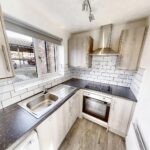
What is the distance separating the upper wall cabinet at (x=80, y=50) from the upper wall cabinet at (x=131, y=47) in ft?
2.18

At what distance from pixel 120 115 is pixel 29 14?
2.24 meters

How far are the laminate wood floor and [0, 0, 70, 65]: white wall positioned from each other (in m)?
2.07

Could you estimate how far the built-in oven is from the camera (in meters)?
1.55

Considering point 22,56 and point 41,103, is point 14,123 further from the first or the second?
point 22,56

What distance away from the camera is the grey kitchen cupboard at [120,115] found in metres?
1.37

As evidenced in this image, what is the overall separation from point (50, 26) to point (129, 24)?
1550 millimetres

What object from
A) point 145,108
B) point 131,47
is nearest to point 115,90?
point 145,108

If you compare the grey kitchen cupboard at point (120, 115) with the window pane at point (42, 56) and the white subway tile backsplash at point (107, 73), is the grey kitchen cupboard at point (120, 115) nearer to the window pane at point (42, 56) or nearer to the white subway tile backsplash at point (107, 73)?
the white subway tile backsplash at point (107, 73)

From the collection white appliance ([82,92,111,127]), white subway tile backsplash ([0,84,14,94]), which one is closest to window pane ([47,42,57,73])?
white subway tile backsplash ([0,84,14,94])

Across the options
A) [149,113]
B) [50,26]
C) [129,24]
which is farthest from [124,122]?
[50,26]

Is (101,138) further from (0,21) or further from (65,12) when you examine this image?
(65,12)

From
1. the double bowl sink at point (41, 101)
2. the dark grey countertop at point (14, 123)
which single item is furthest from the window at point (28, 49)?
the dark grey countertop at point (14, 123)

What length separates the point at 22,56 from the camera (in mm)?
1315

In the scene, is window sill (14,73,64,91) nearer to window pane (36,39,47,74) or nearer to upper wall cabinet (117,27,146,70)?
window pane (36,39,47,74)
